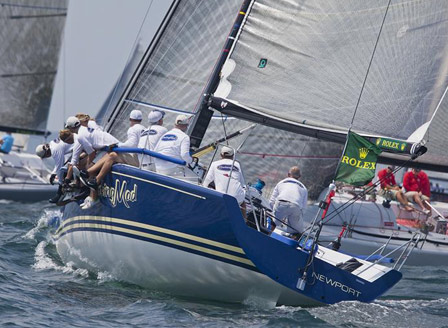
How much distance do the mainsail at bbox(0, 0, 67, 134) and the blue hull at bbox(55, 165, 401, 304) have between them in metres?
11.6

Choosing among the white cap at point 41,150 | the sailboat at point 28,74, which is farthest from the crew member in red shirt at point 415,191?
the sailboat at point 28,74

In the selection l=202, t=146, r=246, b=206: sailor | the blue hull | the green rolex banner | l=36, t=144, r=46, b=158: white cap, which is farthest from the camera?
l=36, t=144, r=46, b=158: white cap

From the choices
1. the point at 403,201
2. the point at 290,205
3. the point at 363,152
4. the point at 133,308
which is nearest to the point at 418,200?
the point at 403,201

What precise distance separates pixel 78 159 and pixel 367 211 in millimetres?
7138

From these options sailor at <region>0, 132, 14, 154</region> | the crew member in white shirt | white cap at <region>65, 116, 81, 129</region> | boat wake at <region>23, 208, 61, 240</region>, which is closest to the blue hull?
the crew member in white shirt

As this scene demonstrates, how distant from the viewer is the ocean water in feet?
28.2

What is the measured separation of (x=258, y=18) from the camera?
1147cm

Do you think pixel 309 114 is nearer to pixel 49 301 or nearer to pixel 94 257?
pixel 94 257

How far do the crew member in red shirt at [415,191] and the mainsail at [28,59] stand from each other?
869 centimetres

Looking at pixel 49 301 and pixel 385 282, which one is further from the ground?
pixel 385 282

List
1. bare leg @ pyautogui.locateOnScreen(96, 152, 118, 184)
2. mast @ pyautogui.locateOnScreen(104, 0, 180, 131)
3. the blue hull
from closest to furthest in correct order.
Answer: the blue hull, bare leg @ pyautogui.locateOnScreen(96, 152, 118, 184), mast @ pyautogui.locateOnScreen(104, 0, 180, 131)

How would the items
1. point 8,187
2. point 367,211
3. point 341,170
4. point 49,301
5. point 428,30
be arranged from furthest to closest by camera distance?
point 8,187, point 367,211, point 428,30, point 341,170, point 49,301

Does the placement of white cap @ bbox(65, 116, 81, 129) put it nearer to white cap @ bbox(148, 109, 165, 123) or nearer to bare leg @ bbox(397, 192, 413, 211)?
white cap @ bbox(148, 109, 165, 123)

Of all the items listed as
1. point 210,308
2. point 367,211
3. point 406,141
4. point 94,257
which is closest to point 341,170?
point 406,141
